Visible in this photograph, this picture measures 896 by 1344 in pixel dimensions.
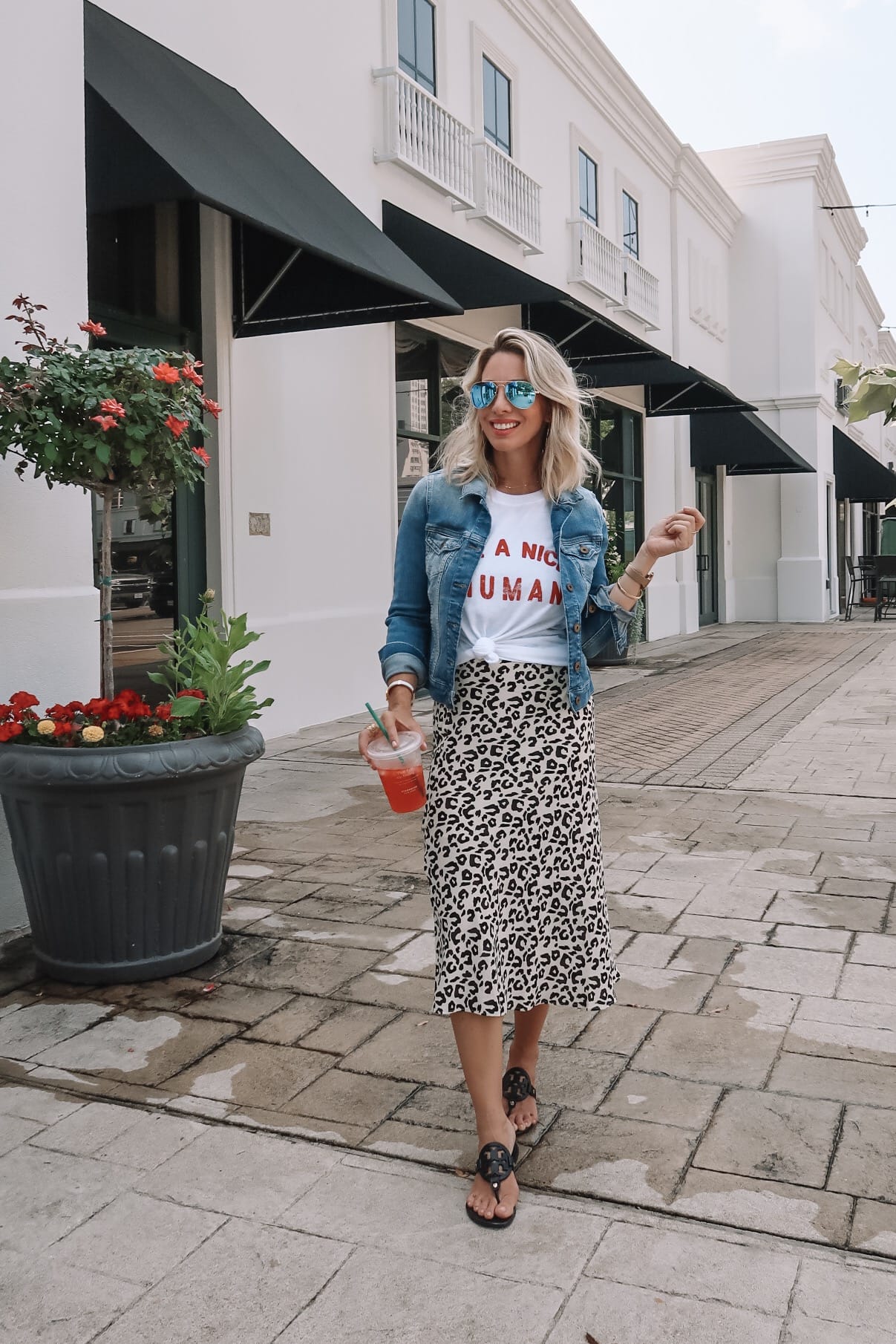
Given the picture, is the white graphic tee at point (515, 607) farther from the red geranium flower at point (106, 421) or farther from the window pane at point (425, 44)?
the window pane at point (425, 44)

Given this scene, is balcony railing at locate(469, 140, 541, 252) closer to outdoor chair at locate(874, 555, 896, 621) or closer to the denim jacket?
the denim jacket

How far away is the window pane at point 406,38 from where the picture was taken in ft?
31.4

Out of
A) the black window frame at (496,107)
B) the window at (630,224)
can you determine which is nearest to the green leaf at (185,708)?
the black window frame at (496,107)

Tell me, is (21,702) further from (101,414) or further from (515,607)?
(515,607)

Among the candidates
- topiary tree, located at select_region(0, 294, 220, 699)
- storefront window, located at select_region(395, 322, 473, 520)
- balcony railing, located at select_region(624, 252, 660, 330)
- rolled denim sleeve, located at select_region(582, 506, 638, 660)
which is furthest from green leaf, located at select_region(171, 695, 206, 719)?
balcony railing, located at select_region(624, 252, 660, 330)

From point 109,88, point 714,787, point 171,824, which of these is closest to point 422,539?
point 171,824

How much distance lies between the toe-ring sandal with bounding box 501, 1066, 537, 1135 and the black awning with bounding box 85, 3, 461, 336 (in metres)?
4.03

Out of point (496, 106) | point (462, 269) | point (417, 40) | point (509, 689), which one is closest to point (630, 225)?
point (496, 106)

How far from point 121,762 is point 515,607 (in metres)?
1.49

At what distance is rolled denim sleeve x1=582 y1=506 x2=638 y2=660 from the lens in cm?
259

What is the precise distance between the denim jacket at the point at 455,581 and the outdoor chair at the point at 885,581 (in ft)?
64.0

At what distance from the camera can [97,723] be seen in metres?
3.71

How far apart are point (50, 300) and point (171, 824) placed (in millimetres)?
2066

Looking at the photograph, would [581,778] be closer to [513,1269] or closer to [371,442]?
[513,1269]
